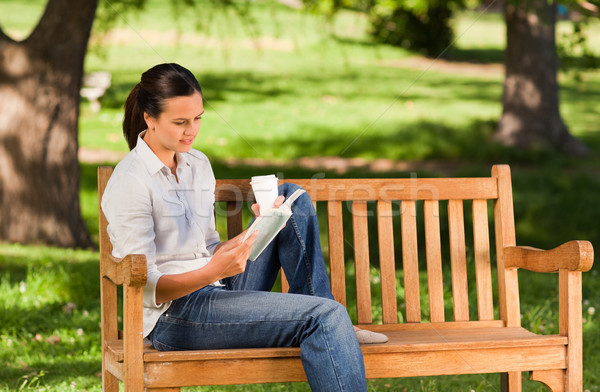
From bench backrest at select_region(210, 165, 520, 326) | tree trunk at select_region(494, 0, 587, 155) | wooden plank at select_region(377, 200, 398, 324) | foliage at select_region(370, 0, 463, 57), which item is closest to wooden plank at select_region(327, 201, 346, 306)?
bench backrest at select_region(210, 165, 520, 326)

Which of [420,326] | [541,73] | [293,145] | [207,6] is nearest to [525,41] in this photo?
[541,73]

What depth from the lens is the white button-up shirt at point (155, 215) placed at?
8.41 feet

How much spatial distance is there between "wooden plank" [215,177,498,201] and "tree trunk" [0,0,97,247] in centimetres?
327

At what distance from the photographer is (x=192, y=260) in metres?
2.74

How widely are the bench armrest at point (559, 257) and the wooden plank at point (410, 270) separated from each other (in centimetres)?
42

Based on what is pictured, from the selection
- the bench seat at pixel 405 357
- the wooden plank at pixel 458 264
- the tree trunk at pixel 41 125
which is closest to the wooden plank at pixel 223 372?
the bench seat at pixel 405 357

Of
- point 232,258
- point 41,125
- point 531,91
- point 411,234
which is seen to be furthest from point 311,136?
point 232,258

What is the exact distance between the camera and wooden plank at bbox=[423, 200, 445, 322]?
3.24 meters

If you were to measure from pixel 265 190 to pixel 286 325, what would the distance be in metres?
0.49

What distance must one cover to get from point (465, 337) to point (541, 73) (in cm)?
833

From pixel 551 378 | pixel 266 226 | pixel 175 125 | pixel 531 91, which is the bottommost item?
pixel 551 378

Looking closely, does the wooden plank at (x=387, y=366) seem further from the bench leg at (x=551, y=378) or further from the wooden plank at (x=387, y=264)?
the wooden plank at (x=387, y=264)

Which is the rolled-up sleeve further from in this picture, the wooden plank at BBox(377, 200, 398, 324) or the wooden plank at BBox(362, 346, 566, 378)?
the wooden plank at BBox(377, 200, 398, 324)

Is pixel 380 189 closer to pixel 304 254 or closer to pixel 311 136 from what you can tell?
pixel 304 254
